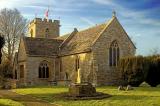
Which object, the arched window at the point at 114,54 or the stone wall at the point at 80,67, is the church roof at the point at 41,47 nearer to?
the stone wall at the point at 80,67

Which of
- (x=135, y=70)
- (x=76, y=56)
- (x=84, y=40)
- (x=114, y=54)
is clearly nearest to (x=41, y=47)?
(x=76, y=56)

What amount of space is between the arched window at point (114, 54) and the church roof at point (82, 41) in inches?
92.5

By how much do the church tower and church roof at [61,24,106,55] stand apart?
1634 cm

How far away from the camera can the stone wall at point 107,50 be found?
39938 mm

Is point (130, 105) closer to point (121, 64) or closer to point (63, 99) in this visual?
point (63, 99)

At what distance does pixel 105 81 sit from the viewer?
132 feet

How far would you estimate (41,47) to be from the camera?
4738cm

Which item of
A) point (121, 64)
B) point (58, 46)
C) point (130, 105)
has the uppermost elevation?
point (58, 46)

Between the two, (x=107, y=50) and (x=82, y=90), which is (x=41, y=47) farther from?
(x=82, y=90)

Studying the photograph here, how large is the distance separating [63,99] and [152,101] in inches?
258

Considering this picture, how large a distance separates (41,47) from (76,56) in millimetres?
6577

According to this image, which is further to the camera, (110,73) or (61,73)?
(61,73)

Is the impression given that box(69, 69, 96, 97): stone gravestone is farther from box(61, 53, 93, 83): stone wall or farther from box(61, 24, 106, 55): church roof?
box(61, 24, 106, 55): church roof

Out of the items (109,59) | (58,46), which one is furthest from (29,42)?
Answer: (109,59)
